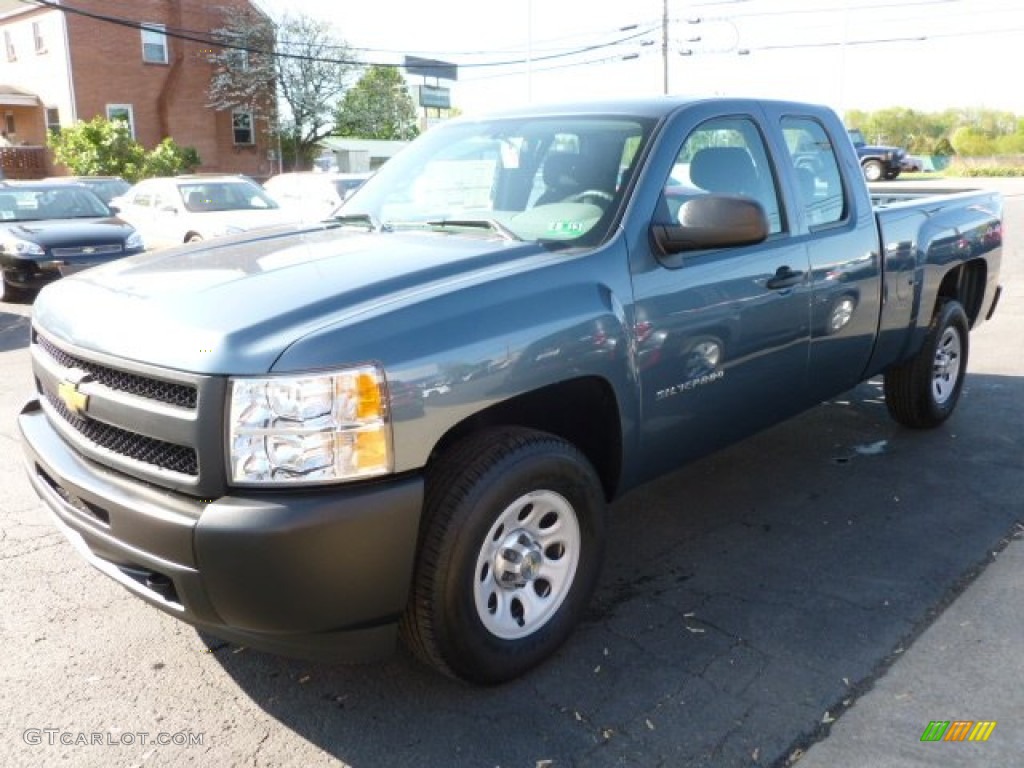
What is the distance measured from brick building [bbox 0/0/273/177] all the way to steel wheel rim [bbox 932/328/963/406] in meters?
32.0

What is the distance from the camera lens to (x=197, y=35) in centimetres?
3647

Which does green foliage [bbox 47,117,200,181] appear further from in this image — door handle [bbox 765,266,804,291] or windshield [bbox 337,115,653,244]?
door handle [bbox 765,266,804,291]

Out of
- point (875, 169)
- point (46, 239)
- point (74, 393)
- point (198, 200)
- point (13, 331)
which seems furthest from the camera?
point (875, 169)

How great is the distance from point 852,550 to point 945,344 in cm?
215

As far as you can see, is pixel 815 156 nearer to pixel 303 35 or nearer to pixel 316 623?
pixel 316 623

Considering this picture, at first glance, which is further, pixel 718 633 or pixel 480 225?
pixel 480 225

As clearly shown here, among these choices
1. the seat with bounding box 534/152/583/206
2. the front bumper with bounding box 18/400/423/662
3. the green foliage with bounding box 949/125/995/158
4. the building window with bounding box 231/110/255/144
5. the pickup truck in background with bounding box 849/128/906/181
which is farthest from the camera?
the green foliage with bounding box 949/125/995/158

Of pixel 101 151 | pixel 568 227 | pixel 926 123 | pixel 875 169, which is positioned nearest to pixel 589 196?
pixel 568 227

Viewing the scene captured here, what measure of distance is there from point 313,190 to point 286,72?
26.8 m

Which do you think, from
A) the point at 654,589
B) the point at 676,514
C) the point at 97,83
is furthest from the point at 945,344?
the point at 97,83

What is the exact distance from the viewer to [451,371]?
261cm

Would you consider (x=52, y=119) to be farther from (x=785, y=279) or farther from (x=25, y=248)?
(x=785, y=279)

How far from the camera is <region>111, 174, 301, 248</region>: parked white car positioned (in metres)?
13.3

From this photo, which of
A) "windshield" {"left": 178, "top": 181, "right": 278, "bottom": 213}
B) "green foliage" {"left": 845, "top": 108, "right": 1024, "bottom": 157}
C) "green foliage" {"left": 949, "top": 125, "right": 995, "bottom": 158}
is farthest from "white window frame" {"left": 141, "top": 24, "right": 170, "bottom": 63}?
"green foliage" {"left": 845, "top": 108, "right": 1024, "bottom": 157}
